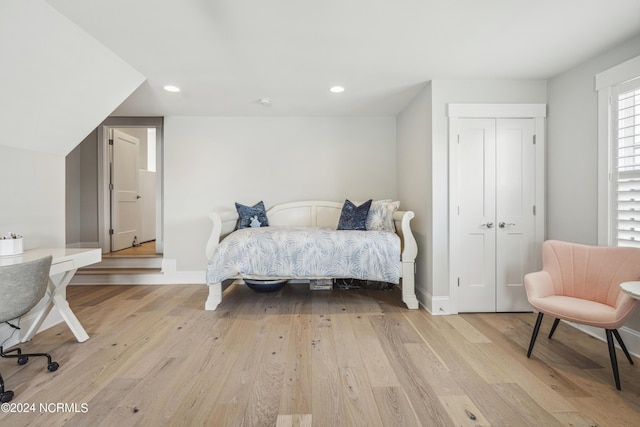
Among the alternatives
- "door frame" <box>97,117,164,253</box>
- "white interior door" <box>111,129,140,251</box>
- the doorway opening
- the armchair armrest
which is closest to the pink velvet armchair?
the armchair armrest

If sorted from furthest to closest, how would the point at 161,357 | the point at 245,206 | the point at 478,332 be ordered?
the point at 245,206, the point at 478,332, the point at 161,357

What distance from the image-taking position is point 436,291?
109 inches

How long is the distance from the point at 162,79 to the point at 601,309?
12.6ft

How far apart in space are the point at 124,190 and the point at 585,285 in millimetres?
5695

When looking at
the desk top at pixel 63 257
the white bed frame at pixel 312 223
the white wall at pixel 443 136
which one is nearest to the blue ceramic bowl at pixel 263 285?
the white bed frame at pixel 312 223

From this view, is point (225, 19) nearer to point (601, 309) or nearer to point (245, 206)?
point (245, 206)

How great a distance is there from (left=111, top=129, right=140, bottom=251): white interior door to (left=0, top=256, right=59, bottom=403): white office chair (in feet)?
10.2

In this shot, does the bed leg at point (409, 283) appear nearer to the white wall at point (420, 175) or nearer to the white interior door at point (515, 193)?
the white wall at point (420, 175)

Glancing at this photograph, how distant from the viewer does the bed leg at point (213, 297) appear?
2.88 metres

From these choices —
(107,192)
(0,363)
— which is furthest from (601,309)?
(107,192)

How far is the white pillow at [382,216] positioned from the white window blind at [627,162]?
175 centimetres

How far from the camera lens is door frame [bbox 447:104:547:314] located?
107 inches

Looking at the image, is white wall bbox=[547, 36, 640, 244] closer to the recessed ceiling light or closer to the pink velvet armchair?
the pink velvet armchair

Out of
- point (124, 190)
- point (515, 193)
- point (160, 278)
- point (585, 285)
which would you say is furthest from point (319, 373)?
point (124, 190)
